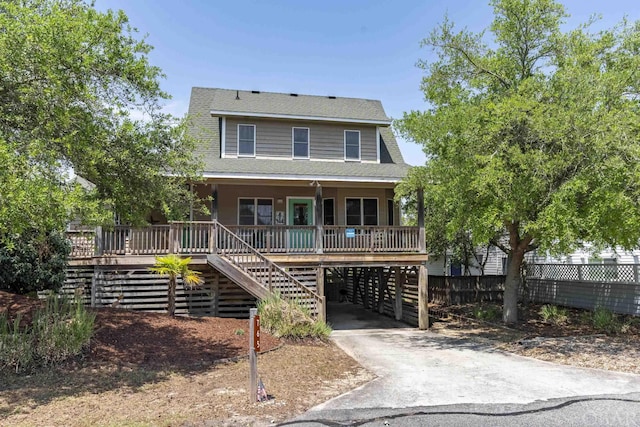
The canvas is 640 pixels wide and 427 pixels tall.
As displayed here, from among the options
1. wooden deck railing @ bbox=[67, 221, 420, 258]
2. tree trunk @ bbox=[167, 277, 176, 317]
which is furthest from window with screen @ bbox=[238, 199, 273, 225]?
tree trunk @ bbox=[167, 277, 176, 317]

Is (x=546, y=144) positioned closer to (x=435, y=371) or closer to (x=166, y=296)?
(x=435, y=371)

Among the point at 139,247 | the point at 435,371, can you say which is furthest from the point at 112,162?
the point at 435,371

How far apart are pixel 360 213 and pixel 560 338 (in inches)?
323

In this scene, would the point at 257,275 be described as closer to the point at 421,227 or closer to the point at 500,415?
the point at 421,227

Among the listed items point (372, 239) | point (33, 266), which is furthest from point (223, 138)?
point (33, 266)

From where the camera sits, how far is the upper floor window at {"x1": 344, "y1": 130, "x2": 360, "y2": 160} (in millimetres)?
17875

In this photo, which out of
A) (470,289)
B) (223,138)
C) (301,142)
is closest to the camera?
(223,138)

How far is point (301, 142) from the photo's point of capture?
57.6 feet

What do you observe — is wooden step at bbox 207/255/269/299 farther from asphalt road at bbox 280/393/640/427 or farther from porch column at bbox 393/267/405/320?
asphalt road at bbox 280/393/640/427

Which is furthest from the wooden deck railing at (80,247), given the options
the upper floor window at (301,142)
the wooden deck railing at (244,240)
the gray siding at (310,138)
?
the upper floor window at (301,142)

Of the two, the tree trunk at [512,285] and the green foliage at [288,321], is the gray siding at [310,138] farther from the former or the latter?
the green foliage at [288,321]

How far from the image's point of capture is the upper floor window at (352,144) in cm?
1788

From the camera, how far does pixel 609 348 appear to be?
1034 cm

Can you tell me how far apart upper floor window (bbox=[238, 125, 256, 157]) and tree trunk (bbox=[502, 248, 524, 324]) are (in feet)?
31.0
